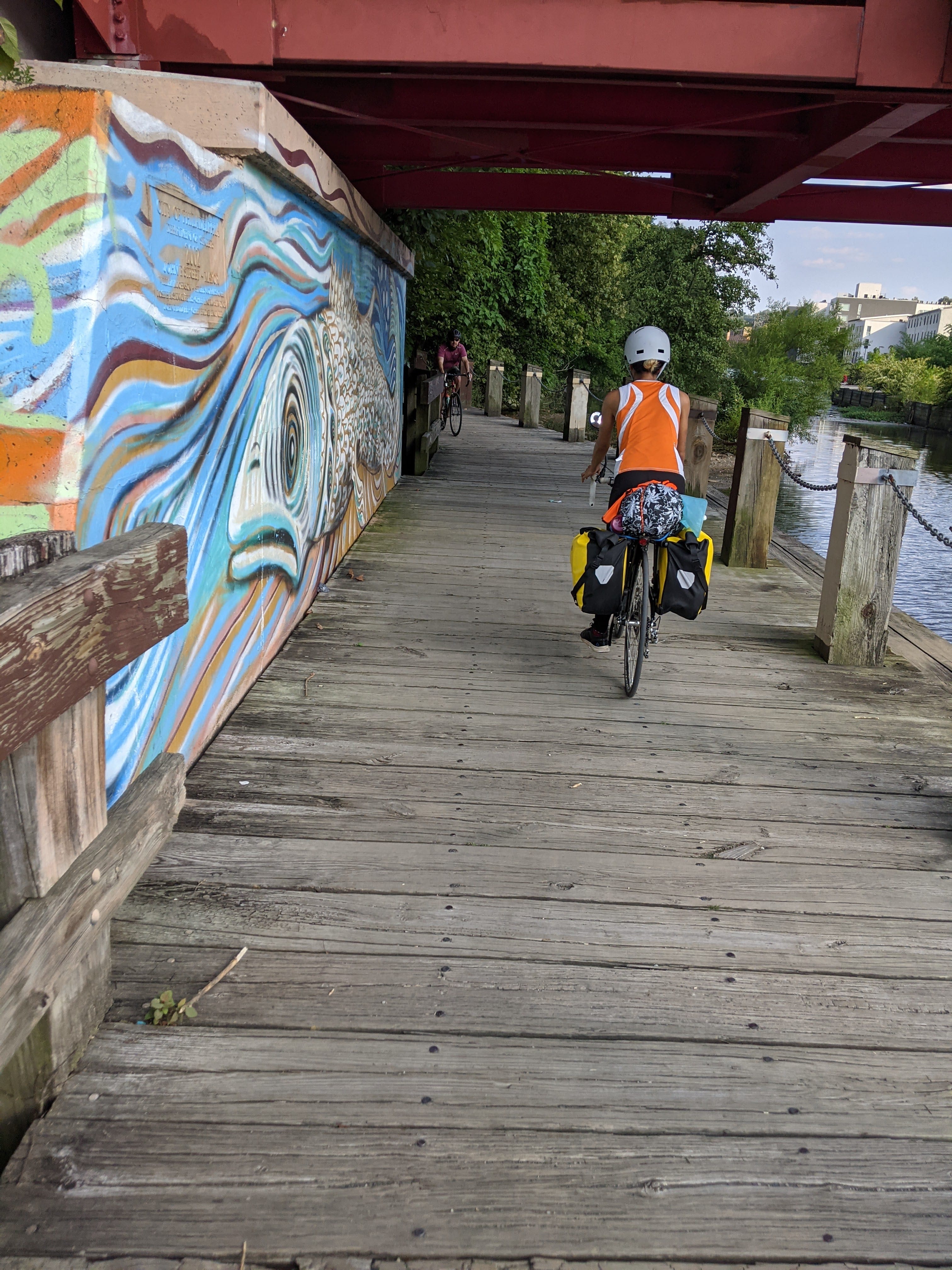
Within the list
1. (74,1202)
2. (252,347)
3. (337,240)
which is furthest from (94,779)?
(337,240)

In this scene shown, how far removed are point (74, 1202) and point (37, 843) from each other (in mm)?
742

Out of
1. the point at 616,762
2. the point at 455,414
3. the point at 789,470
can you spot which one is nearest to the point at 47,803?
the point at 616,762

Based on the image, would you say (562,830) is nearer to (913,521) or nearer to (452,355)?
(452,355)

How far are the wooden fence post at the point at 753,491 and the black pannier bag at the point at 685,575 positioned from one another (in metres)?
2.99

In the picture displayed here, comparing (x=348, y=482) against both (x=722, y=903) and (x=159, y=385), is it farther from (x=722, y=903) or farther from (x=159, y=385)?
(x=722, y=903)

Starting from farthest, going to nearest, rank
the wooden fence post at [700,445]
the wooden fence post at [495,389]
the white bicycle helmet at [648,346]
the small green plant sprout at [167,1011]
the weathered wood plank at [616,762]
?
1. the wooden fence post at [495,389]
2. the wooden fence post at [700,445]
3. the white bicycle helmet at [648,346]
4. the weathered wood plank at [616,762]
5. the small green plant sprout at [167,1011]

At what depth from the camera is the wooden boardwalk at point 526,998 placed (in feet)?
6.69

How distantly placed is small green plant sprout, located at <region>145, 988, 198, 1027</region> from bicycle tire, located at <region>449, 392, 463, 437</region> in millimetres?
15446

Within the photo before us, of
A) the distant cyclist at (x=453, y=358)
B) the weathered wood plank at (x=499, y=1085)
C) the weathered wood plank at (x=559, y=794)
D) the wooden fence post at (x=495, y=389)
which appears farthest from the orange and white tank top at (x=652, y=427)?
the wooden fence post at (x=495, y=389)

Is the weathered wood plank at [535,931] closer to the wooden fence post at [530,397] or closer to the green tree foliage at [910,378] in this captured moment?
the wooden fence post at [530,397]

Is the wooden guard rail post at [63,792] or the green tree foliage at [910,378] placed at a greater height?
the green tree foliage at [910,378]

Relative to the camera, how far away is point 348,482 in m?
7.98

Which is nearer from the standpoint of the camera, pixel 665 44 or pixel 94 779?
pixel 94 779

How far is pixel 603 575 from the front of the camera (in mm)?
5039
